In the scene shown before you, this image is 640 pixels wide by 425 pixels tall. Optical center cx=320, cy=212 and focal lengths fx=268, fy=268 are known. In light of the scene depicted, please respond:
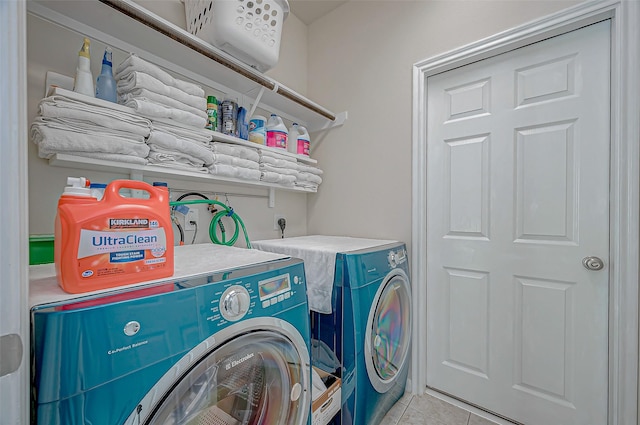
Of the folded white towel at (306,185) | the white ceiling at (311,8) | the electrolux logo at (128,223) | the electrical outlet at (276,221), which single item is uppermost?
the white ceiling at (311,8)

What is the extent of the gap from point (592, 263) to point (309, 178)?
5.49 feet

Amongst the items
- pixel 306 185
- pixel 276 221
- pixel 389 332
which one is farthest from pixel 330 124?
pixel 389 332

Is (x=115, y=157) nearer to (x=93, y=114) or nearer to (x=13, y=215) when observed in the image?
(x=93, y=114)

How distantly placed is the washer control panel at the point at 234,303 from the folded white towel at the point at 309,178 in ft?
4.18

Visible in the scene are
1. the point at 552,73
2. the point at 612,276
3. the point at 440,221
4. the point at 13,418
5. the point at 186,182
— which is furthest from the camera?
the point at 440,221

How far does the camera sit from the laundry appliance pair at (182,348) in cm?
50

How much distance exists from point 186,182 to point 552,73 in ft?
6.77

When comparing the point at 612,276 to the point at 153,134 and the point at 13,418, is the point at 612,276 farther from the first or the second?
the point at 153,134

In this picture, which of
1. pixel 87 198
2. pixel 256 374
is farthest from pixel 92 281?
pixel 256 374

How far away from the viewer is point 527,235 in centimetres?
148

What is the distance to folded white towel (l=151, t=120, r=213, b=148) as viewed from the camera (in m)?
1.19

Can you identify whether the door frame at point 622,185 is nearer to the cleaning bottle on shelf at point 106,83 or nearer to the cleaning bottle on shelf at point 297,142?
the cleaning bottle on shelf at point 297,142

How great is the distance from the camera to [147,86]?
110 cm

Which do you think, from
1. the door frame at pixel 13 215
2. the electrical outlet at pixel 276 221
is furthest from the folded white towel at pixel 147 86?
the electrical outlet at pixel 276 221
